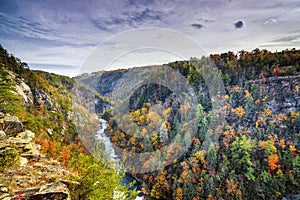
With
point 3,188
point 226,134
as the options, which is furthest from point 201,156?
point 3,188

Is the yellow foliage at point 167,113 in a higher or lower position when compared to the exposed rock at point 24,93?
lower

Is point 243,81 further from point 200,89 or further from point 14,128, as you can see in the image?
point 14,128

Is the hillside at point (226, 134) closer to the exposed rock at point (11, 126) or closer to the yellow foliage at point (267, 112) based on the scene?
the yellow foliage at point (267, 112)

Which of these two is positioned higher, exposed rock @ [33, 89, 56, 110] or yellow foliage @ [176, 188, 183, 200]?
exposed rock @ [33, 89, 56, 110]

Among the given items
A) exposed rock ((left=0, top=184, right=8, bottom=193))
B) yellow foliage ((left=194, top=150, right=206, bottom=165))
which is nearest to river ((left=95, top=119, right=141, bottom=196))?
yellow foliage ((left=194, top=150, right=206, bottom=165))

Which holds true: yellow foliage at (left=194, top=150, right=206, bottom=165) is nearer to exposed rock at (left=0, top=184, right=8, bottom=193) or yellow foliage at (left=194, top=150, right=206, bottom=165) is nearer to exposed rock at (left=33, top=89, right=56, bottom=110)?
exposed rock at (left=33, top=89, right=56, bottom=110)

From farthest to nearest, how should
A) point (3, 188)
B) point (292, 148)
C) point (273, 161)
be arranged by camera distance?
point (292, 148)
point (273, 161)
point (3, 188)

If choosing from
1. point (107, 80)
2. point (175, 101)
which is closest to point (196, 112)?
point (175, 101)

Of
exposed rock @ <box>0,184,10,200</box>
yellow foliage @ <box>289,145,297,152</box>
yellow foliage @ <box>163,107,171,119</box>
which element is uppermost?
exposed rock @ <box>0,184,10,200</box>

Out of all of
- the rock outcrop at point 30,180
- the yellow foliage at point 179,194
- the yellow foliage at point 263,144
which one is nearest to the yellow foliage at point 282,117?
the yellow foliage at point 263,144

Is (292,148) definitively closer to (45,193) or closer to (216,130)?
(216,130)

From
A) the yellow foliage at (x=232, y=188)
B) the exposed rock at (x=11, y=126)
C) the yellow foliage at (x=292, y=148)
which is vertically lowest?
the yellow foliage at (x=232, y=188)
